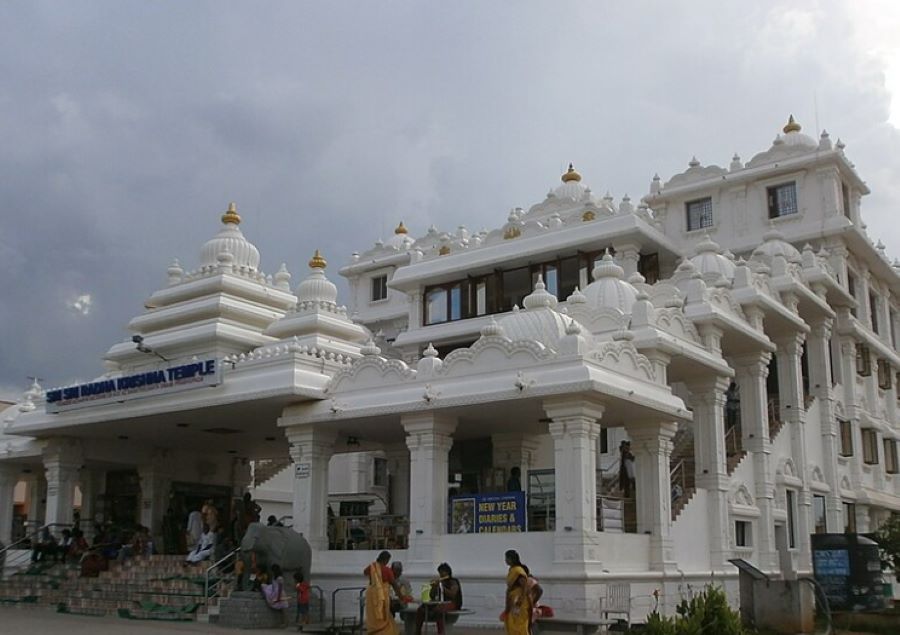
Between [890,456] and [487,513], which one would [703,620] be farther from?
[890,456]

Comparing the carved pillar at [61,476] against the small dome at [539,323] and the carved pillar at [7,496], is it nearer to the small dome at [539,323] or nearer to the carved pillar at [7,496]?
the carved pillar at [7,496]

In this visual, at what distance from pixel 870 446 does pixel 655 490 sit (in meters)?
16.3

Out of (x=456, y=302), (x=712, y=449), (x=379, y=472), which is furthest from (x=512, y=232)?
(x=379, y=472)

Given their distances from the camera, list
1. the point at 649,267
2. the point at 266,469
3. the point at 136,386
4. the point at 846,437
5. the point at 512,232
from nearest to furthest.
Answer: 1. the point at 136,386
2. the point at 846,437
3. the point at 649,267
4. the point at 512,232
5. the point at 266,469

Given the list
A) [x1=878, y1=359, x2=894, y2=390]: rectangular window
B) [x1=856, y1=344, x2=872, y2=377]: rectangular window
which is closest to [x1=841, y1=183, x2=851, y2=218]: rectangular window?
[x1=856, y1=344, x2=872, y2=377]: rectangular window

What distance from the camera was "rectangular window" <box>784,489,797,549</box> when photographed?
2809cm

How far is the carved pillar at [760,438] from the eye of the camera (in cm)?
2630

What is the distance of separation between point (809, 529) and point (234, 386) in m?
16.4

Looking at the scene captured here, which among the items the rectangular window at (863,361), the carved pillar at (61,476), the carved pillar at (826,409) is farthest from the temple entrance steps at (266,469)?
the rectangular window at (863,361)

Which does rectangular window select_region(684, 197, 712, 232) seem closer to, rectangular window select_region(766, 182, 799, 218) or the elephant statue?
rectangular window select_region(766, 182, 799, 218)

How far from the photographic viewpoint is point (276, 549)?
20.7 m

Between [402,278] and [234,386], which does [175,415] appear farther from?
[402,278]

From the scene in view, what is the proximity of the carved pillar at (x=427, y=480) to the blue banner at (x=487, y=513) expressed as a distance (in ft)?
0.95

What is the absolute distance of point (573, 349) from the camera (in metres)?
18.8
